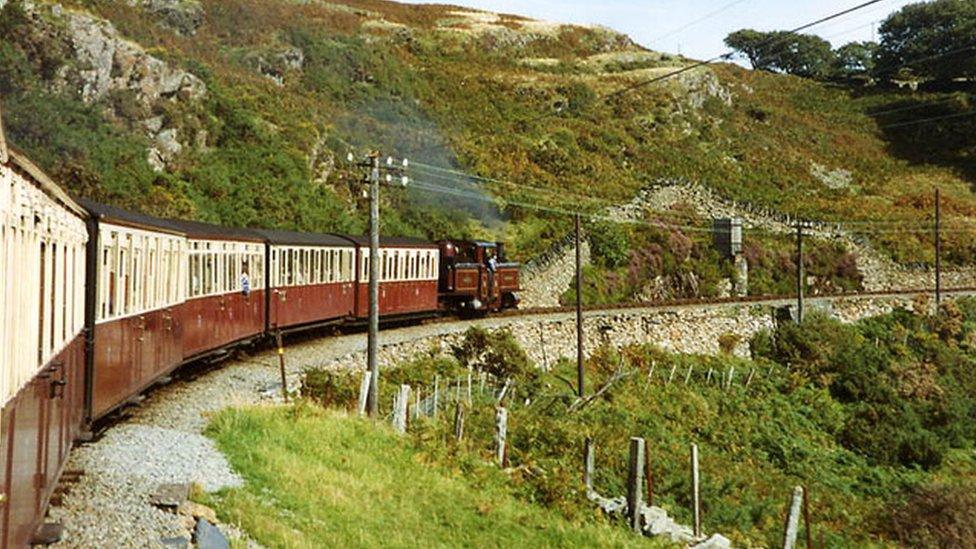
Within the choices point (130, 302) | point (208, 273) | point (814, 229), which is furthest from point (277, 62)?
point (130, 302)

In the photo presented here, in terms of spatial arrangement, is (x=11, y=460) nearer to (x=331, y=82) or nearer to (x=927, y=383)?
(x=927, y=383)

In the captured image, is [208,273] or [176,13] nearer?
[208,273]

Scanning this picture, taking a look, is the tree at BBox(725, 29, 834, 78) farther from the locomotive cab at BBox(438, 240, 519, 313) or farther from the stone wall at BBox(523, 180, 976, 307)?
the locomotive cab at BBox(438, 240, 519, 313)

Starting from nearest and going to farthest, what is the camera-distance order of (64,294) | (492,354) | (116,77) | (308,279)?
(64,294) → (308,279) → (492,354) → (116,77)

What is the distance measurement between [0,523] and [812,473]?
77.7 feet

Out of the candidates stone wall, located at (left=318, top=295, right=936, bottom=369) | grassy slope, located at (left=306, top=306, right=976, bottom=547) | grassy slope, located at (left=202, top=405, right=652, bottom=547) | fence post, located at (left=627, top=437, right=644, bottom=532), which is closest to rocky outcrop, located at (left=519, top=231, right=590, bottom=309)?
stone wall, located at (left=318, top=295, right=936, bottom=369)

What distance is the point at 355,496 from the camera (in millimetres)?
12109

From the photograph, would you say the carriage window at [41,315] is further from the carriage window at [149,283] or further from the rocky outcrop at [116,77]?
the rocky outcrop at [116,77]

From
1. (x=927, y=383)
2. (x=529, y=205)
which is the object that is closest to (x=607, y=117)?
(x=529, y=205)

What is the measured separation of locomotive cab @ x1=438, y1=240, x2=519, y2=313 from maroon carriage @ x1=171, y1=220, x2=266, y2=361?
42.6ft

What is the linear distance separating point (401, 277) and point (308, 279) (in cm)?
559

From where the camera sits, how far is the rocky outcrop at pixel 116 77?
41.4m

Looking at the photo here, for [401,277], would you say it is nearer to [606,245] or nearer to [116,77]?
[606,245]

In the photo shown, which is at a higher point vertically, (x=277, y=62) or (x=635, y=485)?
(x=277, y=62)
